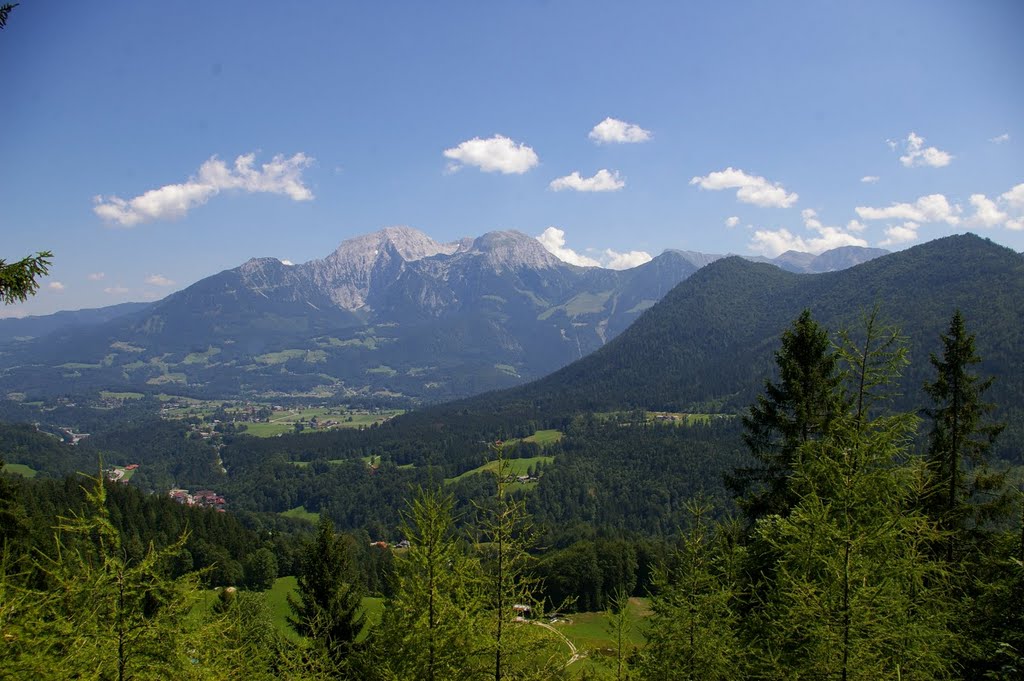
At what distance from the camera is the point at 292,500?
162 m

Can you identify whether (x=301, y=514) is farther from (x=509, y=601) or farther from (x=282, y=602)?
(x=509, y=601)

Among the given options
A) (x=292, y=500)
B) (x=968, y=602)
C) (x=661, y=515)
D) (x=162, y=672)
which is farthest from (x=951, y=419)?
(x=292, y=500)

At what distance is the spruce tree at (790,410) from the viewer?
17.6m

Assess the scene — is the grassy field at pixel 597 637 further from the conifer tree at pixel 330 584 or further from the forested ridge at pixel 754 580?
the conifer tree at pixel 330 584

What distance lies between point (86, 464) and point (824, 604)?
9158 inches

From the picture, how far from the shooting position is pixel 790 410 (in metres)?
19.0

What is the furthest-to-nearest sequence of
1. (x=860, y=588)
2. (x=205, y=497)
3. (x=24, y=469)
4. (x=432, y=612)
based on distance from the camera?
(x=24, y=469), (x=205, y=497), (x=432, y=612), (x=860, y=588)

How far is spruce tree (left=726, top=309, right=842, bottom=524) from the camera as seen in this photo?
17.6 metres

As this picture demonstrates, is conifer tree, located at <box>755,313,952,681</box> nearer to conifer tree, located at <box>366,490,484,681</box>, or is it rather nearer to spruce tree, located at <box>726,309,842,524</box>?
conifer tree, located at <box>366,490,484,681</box>

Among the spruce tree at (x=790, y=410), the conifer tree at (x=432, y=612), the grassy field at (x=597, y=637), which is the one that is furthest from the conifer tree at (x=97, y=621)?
the spruce tree at (x=790, y=410)

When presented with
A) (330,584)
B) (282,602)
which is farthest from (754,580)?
(282,602)

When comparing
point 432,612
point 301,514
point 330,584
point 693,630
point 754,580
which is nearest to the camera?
point 432,612

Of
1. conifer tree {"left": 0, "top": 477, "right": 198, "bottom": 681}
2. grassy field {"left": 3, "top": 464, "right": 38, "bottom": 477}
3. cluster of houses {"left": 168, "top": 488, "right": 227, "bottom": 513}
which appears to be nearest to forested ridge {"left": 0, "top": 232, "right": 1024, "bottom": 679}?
conifer tree {"left": 0, "top": 477, "right": 198, "bottom": 681}

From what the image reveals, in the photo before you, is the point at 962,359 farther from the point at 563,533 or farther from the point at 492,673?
the point at 563,533
